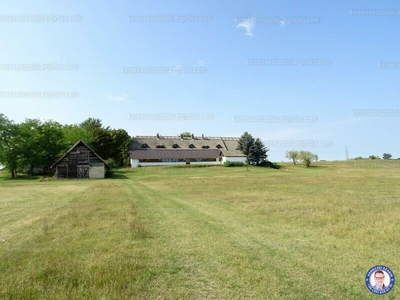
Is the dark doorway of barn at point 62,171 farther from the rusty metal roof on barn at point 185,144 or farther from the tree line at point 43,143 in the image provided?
the rusty metal roof on barn at point 185,144

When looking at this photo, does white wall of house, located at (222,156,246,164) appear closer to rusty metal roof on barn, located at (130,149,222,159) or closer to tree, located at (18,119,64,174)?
rusty metal roof on barn, located at (130,149,222,159)

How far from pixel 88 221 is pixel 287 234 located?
8188 mm

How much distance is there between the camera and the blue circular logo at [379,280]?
5.20 m

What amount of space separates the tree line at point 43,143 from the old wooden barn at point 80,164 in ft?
29.2

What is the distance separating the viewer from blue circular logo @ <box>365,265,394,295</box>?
17.0 ft

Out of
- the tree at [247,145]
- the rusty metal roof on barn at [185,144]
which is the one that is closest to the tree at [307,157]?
the tree at [247,145]

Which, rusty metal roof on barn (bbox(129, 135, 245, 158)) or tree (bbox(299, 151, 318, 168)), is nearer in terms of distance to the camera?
rusty metal roof on barn (bbox(129, 135, 245, 158))

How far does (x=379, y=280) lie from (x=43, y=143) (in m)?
62.0

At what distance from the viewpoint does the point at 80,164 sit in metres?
48.3

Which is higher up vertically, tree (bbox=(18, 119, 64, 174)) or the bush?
tree (bbox=(18, 119, 64, 174))

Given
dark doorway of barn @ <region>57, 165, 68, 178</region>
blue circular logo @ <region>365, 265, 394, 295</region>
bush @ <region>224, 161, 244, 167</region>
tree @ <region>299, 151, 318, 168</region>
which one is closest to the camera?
blue circular logo @ <region>365, 265, 394, 295</region>

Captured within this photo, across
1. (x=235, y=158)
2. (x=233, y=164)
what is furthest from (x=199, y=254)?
(x=235, y=158)

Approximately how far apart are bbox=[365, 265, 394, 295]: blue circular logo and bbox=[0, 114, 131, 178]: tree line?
189ft

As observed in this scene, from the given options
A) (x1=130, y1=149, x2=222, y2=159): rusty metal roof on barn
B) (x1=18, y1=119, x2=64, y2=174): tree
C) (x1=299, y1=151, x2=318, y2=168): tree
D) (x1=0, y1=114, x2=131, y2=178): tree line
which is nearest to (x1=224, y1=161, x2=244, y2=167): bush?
(x1=130, y1=149, x2=222, y2=159): rusty metal roof on barn
